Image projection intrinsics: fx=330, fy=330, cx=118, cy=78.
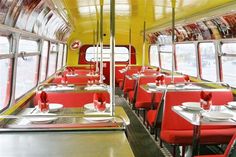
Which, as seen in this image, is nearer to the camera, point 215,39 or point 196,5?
point 196,5

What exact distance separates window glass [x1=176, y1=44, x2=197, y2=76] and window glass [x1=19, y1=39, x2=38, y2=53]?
3399 millimetres

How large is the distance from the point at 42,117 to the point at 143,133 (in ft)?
11.2

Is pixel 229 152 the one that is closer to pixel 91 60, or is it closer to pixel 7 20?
pixel 7 20

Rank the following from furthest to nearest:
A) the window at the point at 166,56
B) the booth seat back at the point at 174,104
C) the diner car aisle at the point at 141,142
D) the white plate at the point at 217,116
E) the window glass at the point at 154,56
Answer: the window glass at the point at 154,56
the window at the point at 166,56
the diner car aisle at the point at 141,142
the booth seat back at the point at 174,104
the white plate at the point at 217,116

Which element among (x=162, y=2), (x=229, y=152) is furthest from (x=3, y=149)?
(x=162, y=2)

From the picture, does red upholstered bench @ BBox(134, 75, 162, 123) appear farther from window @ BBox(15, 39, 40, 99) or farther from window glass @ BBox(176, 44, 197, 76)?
window @ BBox(15, 39, 40, 99)

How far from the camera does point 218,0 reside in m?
4.30

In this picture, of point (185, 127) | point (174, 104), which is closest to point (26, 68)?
point (174, 104)

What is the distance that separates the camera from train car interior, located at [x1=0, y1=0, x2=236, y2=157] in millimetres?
2159

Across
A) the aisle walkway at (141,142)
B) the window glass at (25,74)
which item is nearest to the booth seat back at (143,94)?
the aisle walkway at (141,142)

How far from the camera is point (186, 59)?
7.76 m

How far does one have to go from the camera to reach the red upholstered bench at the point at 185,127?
3.81 meters

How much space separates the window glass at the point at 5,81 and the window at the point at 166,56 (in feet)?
19.8

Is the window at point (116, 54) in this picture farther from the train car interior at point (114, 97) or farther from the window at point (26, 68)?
the window at point (26, 68)
